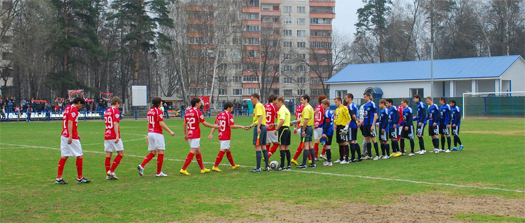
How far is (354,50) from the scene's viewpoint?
3487 inches

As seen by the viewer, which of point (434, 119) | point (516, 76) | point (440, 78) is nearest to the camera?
point (434, 119)

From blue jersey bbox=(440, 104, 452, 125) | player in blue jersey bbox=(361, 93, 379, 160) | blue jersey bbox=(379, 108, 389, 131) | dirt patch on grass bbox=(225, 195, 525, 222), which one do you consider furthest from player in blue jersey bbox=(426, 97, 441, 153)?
dirt patch on grass bbox=(225, 195, 525, 222)

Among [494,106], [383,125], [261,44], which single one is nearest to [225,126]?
[383,125]

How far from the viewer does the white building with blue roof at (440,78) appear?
5453cm

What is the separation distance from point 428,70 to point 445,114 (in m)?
43.9

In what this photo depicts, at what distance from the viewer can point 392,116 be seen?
1639cm

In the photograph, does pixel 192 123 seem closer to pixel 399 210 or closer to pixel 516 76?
pixel 399 210

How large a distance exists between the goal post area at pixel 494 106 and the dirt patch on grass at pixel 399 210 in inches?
1516

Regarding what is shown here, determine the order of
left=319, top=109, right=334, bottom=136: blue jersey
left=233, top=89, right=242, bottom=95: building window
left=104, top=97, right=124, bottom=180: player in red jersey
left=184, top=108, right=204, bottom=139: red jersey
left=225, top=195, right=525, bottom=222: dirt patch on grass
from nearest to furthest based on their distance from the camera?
left=225, top=195, right=525, bottom=222: dirt patch on grass
left=104, top=97, right=124, bottom=180: player in red jersey
left=184, top=108, right=204, bottom=139: red jersey
left=319, top=109, right=334, bottom=136: blue jersey
left=233, top=89, right=242, bottom=95: building window

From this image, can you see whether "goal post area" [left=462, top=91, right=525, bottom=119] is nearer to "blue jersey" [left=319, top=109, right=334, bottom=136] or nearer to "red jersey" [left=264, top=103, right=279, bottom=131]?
"blue jersey" [left=319, top=109, right=334, bottom=136]

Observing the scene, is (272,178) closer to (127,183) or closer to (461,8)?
(127,183)

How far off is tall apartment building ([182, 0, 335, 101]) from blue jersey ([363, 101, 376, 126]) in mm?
31881

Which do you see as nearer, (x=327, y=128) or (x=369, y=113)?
(x=327, y=128)

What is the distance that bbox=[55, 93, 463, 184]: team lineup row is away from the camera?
1224 centimetres
